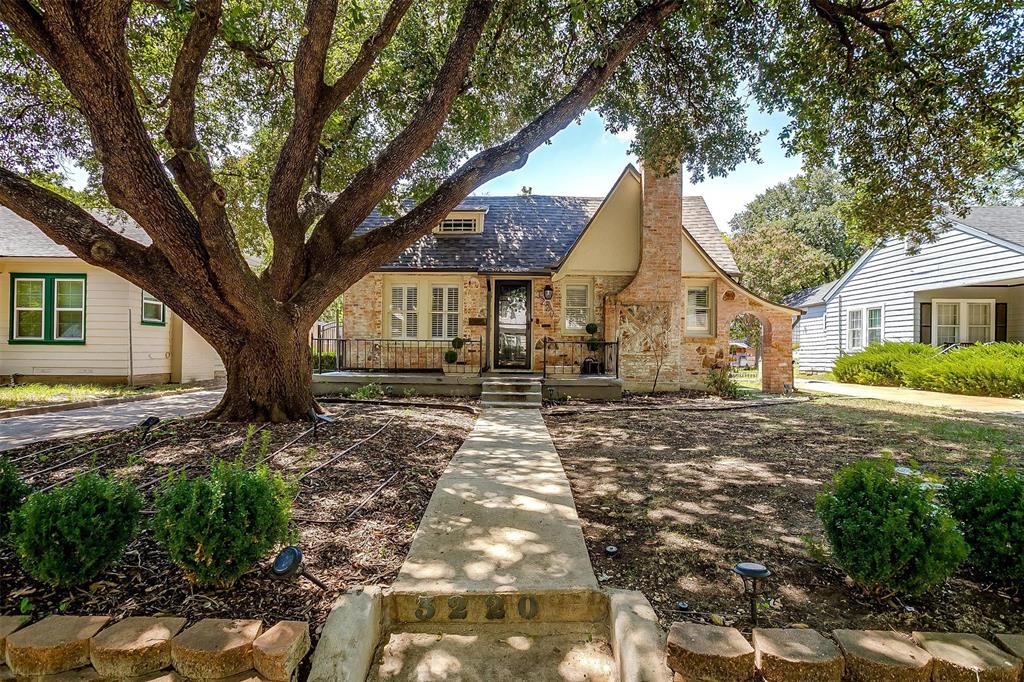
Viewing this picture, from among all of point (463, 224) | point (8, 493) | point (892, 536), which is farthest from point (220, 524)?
point (463, 224)

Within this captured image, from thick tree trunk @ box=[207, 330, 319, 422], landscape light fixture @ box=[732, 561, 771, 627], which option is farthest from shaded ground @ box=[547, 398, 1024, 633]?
thick tree trunk @ box=[207, 330, 319, 422]

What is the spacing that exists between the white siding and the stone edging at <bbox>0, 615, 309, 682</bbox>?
620 inches

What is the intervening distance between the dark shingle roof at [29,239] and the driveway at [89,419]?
503cm

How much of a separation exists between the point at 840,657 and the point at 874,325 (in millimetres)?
20111

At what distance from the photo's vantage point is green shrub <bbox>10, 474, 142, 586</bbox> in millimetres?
2312

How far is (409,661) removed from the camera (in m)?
2.20

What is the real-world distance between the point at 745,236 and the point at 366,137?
23.8 metres

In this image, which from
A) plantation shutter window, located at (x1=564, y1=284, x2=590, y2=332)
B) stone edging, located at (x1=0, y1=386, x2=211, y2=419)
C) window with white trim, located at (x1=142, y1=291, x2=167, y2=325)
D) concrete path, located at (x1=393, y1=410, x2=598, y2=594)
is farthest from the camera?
window with white trim, located at (x1=142, y1=291, x2=167, y2=325)

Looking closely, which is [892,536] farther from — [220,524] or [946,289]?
[946,289]

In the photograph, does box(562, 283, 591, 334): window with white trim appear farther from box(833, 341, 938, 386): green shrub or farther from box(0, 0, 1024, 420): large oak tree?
box(833, 341, 938, 386): green shrub

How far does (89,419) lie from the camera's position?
759 centimetres

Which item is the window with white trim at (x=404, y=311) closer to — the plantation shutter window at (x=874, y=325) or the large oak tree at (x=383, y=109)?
the large oak tree at (x=383, y=109)

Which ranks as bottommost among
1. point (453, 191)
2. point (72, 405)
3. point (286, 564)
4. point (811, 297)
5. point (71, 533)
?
point (72, 405)

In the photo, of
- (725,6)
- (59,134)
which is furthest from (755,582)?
(59,134)
